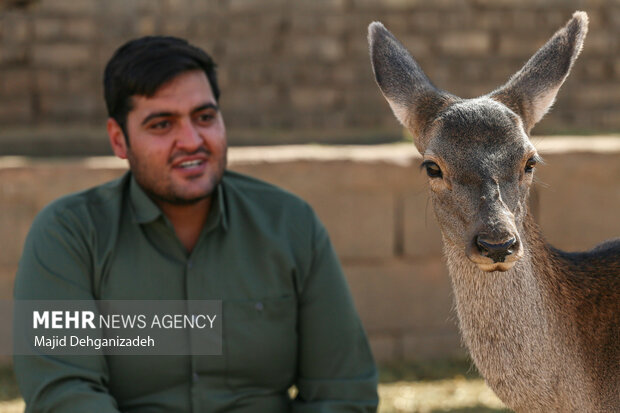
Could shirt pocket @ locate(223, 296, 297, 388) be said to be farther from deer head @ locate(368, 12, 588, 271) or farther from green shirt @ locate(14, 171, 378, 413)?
deer head @ locate(368, 12, 588, 271)

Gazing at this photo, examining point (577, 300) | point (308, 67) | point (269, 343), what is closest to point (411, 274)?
point (308, 67)

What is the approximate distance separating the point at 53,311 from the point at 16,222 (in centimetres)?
252

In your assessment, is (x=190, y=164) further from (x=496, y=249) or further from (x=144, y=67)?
(x=496, y=249)

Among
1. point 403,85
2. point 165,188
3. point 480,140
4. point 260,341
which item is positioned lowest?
point 260,341

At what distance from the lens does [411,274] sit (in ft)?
19.6

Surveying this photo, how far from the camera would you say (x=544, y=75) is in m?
2.96

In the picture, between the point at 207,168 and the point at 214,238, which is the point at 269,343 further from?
the point at 207,168

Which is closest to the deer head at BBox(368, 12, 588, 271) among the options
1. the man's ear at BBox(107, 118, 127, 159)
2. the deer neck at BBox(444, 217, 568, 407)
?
the deer neck at BBox(444, 217, 568, 407)

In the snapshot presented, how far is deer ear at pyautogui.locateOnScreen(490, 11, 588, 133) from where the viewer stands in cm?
290

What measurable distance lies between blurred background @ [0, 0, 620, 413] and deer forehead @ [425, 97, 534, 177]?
268 centimetres

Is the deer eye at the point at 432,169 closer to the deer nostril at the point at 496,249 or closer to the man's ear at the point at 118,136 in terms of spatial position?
the deer nostril at the point at 496,249

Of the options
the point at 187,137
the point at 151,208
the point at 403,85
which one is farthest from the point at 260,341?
the point at 403,85

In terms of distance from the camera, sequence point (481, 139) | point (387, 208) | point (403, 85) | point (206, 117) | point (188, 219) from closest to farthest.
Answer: point (481, 139)
point (403, 85)
point (206, 117)
point (188, 219)
point (387, 208)

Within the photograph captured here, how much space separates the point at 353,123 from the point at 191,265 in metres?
3.92
